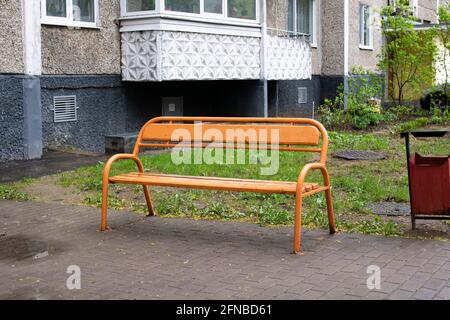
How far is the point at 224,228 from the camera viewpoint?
6883 mm

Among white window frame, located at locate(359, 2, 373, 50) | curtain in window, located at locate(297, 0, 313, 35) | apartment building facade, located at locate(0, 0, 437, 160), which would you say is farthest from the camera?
white window frame, located at locate(359, 2, 373, 50)

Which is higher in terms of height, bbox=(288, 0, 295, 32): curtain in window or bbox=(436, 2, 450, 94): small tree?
bbox=(288, 0, 295, 32): curtain in window

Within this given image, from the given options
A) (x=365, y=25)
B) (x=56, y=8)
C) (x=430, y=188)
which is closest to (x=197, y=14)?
(x=56, y=8)

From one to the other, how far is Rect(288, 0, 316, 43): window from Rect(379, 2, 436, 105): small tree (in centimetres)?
280

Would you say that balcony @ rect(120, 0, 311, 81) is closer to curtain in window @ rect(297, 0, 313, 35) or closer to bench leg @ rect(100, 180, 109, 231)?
curtain in window @ rect(297, 0, 313, 35)

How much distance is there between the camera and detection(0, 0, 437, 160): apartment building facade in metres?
11.6

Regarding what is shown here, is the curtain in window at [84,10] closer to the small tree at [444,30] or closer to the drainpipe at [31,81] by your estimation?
the drainpipe at [31,81]

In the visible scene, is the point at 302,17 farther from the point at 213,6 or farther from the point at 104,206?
the point at 104,206

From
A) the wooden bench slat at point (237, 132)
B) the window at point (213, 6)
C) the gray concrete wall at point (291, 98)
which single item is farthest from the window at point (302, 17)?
the wooden bench slat at point (237, 132)

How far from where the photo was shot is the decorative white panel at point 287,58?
1791cm

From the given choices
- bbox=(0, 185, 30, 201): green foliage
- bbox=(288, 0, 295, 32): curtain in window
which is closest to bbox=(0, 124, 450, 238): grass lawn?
bbox=(0, 185, 30, 201): green foliage
